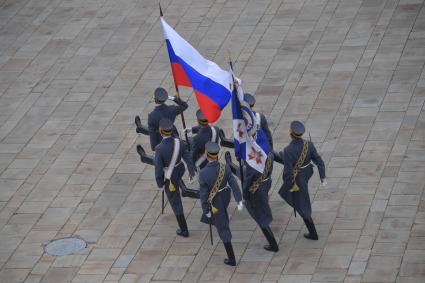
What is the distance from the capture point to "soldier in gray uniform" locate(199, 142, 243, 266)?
54.8ft

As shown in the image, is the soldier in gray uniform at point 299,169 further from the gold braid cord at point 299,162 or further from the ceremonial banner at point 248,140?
the ceremonial banner at point 248,140

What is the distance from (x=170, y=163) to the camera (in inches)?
695

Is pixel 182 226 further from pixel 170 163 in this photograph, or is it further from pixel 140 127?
pixel 140 127

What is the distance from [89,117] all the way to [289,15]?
5.48 metres

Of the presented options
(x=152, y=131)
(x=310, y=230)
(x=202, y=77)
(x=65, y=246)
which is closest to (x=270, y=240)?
(x=310, y=230)

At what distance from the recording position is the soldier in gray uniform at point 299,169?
56.3 ft

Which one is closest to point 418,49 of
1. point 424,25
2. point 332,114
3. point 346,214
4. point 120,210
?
point 424,25

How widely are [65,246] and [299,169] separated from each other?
3.83 m

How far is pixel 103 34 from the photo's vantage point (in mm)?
24875

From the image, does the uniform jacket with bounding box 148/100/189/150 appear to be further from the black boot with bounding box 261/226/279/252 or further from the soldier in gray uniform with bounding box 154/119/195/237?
the black boot with bounding box 261/226/279/252

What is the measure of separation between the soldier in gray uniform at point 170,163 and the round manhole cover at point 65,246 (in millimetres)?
1572

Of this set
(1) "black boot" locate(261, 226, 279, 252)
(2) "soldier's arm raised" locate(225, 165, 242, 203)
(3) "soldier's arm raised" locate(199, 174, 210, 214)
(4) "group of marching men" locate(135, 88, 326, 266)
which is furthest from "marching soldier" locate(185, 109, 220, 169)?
(1) "black boot" locate(261, 226, 279, 252)

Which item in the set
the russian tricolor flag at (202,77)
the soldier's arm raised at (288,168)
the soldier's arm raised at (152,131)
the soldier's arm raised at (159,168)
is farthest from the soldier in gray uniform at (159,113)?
the soldier's arm raised at (288,168)

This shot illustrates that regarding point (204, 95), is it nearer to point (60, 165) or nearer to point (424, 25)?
point (60, 165)
